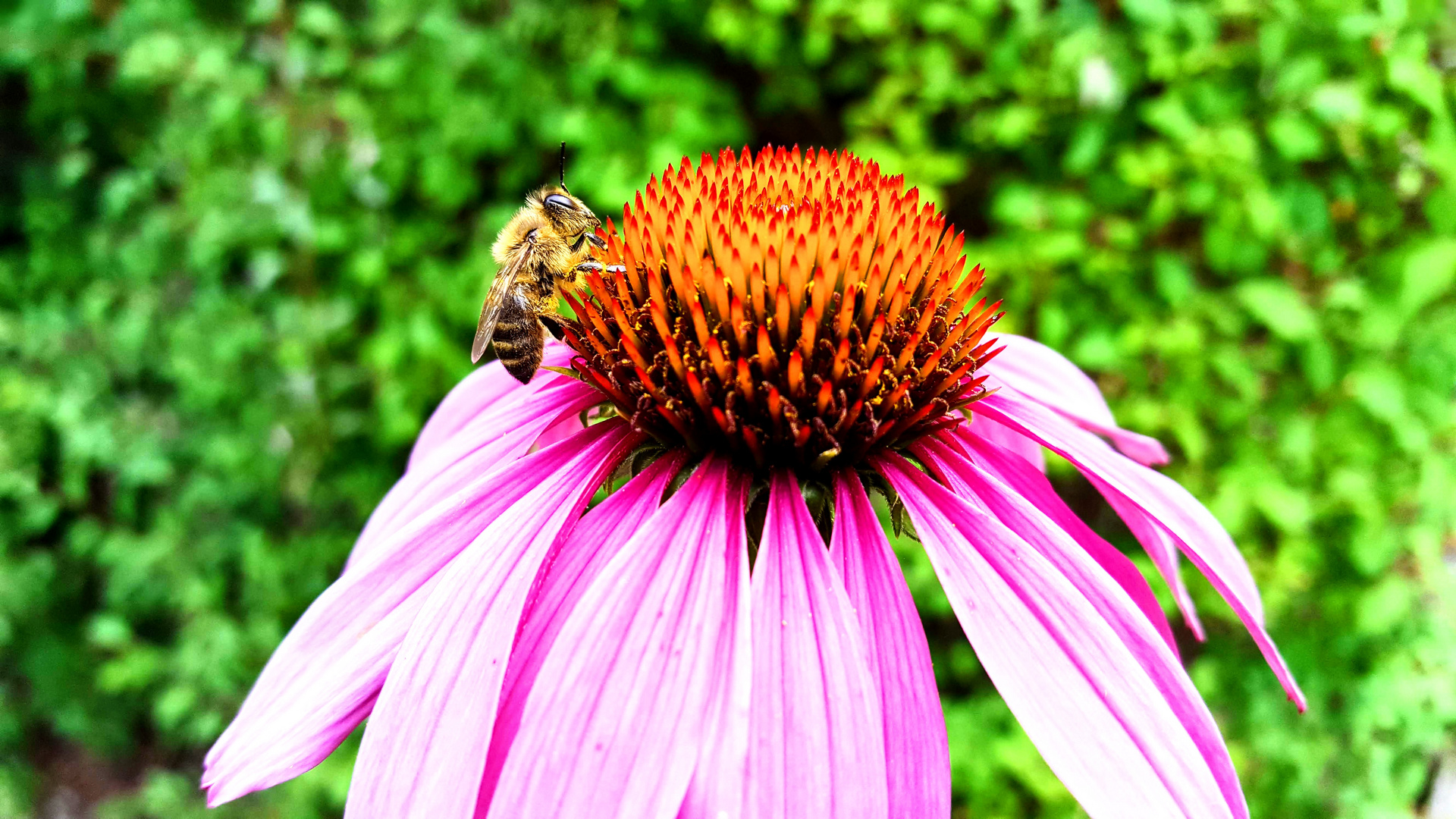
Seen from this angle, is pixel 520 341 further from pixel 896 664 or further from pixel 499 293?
pixel 896 664

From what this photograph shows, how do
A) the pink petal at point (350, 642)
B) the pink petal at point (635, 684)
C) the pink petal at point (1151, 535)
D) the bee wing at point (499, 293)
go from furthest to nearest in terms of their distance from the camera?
the bee wing at point (499, 293)
the pink petal at point (1151, 535)
the pink petal at point (350, 642)
the pink petal at point (635, 684)

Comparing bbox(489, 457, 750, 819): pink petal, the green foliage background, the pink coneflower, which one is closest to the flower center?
the pink coneflower

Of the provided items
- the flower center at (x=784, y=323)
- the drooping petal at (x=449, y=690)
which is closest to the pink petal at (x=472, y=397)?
the flower center at (x=784, y=323)

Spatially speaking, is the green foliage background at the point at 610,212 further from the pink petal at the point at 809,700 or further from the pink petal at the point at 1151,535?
the pink petal at the point at 809,700

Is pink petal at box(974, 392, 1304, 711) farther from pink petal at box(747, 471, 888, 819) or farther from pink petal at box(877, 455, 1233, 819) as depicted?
pink petal at box(747, 471, 888, 819)

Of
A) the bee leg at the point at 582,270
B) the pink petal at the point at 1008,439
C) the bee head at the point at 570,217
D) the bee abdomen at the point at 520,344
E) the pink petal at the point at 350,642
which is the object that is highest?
the bee head at the point at 570,217
